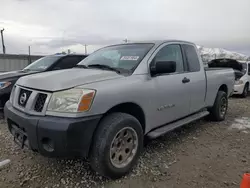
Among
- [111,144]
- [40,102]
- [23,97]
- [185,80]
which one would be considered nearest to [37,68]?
[23,97]

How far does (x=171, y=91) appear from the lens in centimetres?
379

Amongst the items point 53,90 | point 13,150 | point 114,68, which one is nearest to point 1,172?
A: point 13,150

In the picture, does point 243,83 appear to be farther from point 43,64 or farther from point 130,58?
point 130,58

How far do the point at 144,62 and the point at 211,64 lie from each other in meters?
8.60

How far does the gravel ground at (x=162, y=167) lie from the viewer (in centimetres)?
295

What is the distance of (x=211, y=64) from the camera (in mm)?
11172

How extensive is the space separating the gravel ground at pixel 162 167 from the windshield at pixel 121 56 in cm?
144

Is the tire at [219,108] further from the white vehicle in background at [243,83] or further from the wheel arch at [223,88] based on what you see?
the white vehicle in background at [243,83]

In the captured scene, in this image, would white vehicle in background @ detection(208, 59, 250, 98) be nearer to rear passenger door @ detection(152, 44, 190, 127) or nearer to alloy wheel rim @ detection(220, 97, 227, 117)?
alloy wheel rim @ detection(220, 97, 227, 117)

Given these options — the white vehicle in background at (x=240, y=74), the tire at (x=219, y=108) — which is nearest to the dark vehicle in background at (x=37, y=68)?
the tire at (x=219, y=108)

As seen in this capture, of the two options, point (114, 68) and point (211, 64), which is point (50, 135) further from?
point (211, 64)

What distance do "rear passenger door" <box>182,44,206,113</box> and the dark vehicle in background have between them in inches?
146

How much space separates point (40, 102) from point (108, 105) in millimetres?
791

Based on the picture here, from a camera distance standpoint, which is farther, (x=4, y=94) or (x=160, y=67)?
(x=4, y=94)
